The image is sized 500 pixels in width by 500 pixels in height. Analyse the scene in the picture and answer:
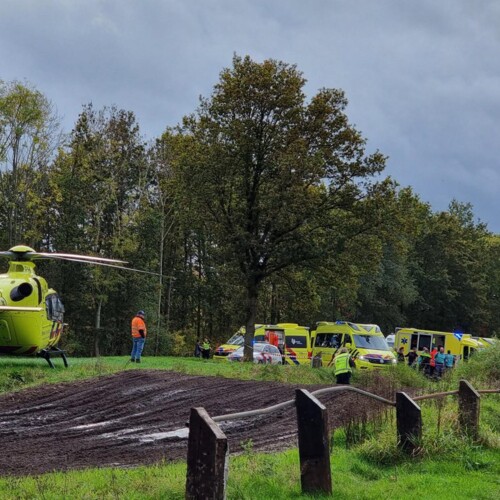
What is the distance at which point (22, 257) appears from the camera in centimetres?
1811

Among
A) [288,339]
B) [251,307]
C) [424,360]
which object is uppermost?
[251,307]

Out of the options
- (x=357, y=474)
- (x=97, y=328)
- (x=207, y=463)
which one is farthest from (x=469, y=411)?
(x=97, y=328)

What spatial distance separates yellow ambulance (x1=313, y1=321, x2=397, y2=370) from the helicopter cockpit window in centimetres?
1464

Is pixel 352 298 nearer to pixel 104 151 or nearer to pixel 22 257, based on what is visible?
pixel 104 151

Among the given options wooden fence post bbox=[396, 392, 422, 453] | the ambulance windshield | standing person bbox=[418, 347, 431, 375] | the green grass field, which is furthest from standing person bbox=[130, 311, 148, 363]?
standing person bbox=[418, 347, 431, 375]

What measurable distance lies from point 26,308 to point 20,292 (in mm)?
715

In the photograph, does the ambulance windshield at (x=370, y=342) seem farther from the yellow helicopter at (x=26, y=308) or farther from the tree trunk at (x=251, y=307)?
the yellow helicopter at (x=26, y=308)

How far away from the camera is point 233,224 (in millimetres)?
27500

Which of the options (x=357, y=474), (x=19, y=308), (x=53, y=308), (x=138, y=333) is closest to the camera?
(x=357, y=474)

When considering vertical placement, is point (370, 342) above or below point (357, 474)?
above

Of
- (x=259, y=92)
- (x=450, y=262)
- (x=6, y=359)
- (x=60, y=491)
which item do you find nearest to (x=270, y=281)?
(x=259, y=92)

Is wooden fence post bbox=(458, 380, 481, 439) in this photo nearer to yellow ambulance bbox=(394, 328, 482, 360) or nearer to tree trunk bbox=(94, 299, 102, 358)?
yellow ambulance bbox=(394, 328, 482, 360)

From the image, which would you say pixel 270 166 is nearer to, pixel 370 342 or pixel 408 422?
pixel 370 342

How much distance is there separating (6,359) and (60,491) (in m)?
14.8
